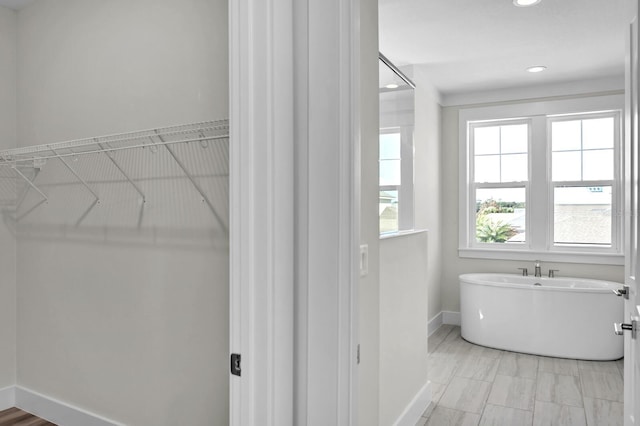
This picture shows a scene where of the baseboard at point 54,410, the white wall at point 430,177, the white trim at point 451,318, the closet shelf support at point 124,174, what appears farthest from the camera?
the white trim at point 451,318

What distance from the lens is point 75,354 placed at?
7.88 feet

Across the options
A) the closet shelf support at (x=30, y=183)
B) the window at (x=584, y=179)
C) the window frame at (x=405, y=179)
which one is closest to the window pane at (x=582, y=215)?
the window at (x=584, y=179)

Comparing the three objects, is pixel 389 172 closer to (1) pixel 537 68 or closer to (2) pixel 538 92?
(1) pixel 537 68

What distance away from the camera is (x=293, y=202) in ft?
4.25

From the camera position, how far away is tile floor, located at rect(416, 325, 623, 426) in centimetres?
286

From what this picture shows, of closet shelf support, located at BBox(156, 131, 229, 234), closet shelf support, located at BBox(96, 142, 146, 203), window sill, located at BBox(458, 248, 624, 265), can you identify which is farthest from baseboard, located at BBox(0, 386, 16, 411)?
window sill, located at BBox(458, 248, 624, 265)

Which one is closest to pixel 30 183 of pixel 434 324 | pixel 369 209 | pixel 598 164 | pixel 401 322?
pixel 369 209

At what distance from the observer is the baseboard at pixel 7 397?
2.66 m

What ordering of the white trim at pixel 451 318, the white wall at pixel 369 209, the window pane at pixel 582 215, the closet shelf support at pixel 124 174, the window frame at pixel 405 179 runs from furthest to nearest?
the white trim at pixel 451 318
the window pane at pixel 582 215
the window frame at pixel 405 179
the closet shelf support at pixel 124 174
the white wall at pixel 369 209

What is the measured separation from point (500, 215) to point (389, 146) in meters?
2.76

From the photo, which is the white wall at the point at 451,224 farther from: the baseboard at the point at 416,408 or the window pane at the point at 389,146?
the window pane at the point at 389,146

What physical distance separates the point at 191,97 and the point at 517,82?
3.72m

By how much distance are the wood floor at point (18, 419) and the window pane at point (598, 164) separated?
473cm

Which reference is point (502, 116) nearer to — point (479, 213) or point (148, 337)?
point (479, 213)
